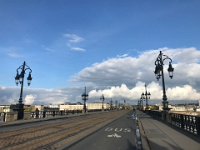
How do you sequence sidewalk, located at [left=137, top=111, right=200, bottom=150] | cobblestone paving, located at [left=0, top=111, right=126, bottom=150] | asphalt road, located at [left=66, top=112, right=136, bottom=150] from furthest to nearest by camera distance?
cobblestone paving, located at [left=0, top=111, right=126, bottom=150] < asphalt road, located at [left=66, top=112, right=136, bottom=150] < sidewalk, located at [left=137, top=111, right=200, bottom=150]

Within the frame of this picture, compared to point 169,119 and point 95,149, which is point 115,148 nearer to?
point 95,149

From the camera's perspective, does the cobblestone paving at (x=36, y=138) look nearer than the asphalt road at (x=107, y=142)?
No

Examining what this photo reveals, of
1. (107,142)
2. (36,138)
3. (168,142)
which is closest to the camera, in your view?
(168,142)

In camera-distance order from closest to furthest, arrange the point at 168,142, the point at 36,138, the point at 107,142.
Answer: the point at 168,142
the point at 107,142
the point at 36,138

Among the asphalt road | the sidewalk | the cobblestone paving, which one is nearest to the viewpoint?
the sidewalk

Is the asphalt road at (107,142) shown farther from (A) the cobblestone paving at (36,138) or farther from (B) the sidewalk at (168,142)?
(A) the cobblestone paving at (36,138)

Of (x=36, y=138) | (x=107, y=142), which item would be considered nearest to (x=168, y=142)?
(x=107, y=142)

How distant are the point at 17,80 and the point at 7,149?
25656 millimetres

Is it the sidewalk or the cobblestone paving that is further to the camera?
the cobblestone paving

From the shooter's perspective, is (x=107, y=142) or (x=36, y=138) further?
(x=36, y=138)

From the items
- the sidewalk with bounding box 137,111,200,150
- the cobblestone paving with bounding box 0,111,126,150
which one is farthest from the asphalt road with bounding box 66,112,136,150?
the cobblestone paving with bounding box 0,111,126,150

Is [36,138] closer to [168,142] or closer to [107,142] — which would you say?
[107,142]

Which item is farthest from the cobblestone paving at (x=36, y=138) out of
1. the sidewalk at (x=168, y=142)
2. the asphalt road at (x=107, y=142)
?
the sidewalk at (x=168, y=142)

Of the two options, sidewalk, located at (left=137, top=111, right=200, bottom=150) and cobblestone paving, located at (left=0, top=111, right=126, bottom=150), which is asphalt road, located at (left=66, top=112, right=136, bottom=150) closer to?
sidewalk, located at (left=137, top=111, right=200, bottom=150)
